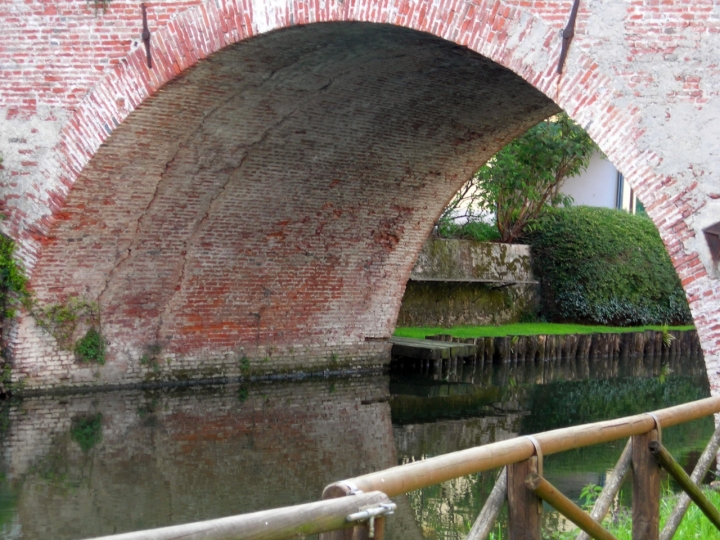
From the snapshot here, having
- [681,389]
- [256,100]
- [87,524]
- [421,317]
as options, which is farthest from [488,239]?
[87,524]

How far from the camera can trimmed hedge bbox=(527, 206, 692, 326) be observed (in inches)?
717

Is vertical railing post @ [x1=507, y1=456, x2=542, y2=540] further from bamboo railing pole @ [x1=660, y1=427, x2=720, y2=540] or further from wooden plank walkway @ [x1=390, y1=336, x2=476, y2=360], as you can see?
wooden plank walkway @ [x1=390, y1=336, x2=476, y2=360]

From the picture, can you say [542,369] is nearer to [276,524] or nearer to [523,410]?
[523,410]

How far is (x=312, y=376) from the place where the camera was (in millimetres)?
12594

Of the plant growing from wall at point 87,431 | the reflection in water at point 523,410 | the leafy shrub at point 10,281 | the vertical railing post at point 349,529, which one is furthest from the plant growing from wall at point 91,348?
the vertical railing post at point 349,529

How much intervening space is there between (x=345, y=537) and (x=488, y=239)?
643 inches

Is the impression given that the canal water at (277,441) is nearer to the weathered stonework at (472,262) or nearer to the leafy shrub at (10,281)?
the leafy shrub at (10,281)

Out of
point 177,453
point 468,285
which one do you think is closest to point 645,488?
point 177,453

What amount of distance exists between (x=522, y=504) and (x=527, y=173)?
14.6m

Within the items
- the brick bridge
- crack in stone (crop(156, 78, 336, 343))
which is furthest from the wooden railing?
crack in stone (crop(156, 78, 336, 343))

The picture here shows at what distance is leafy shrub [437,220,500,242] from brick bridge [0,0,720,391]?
4.47m

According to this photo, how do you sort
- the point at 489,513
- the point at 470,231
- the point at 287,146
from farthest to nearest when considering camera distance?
1. the point at 470,231
2. the point at 287,146
3. the point at 489,513

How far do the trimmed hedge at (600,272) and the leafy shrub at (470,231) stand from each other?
32.0 inches

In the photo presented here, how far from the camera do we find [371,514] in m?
2.30
